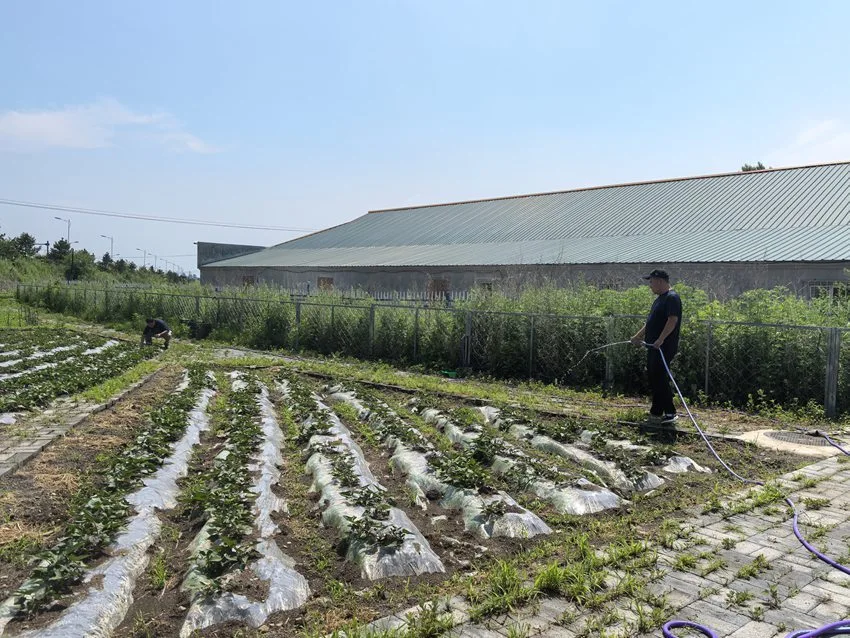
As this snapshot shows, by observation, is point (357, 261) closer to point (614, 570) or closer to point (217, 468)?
point (217, 468)

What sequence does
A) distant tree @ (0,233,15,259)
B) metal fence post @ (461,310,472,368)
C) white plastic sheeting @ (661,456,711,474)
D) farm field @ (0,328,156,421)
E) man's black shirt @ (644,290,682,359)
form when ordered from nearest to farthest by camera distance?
white plastic sheeting @ (661,456,711,474), man's black shirt @ (644,290,682,359), farm field @ (0,328,156,421), metal fence post @ (461,310,472,368), distant tree @ (0,233,15,259)

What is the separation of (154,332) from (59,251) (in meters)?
54.1

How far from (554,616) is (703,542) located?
1.60 meters

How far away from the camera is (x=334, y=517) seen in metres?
4.64

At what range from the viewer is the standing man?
7719 millimetres

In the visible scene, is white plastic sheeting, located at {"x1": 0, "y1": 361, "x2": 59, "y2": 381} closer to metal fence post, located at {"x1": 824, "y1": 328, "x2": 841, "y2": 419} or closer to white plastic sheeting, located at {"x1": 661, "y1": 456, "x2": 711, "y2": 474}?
white plastic sheeting, located at {"x1": 661, "y1": 456, "x2": 711, "y2": 474}

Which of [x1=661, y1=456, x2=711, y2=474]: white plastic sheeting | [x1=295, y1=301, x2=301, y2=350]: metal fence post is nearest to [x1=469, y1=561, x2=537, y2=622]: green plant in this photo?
[x1=661, y1=456, x2=711, y2=474]: white plastic sheeting

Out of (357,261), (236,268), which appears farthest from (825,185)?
(236,268)

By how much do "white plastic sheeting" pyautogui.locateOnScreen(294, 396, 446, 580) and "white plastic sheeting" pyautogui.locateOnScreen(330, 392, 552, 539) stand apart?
0.39m

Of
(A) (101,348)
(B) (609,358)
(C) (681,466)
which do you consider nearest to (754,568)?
(C) (681,466)

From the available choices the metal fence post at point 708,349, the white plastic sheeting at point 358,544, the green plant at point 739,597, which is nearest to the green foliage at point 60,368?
the white plastic sheeting at point 358,544

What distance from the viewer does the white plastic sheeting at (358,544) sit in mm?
3857

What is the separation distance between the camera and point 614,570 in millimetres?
3896

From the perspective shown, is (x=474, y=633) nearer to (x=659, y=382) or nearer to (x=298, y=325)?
(x=659, y=382)
